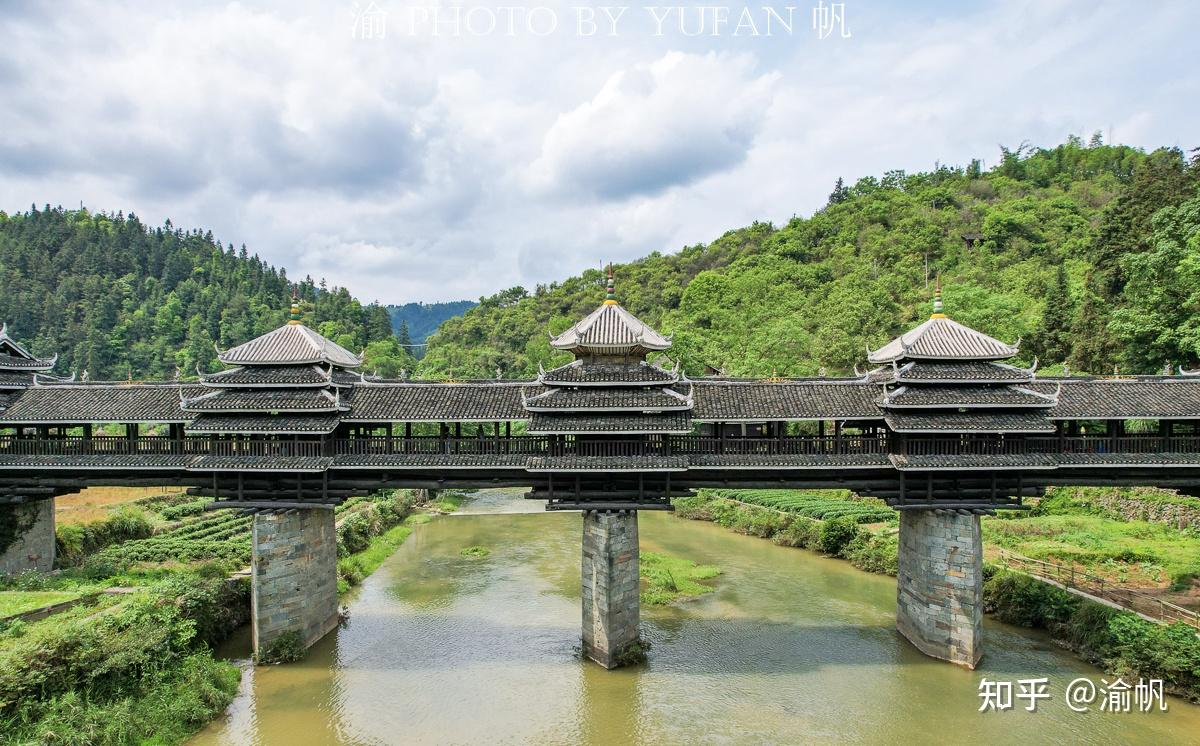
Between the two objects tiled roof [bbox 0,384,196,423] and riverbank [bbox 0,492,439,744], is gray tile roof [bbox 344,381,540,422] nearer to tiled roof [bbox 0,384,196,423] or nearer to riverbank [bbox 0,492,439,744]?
tiled roof [bbox 0,384,196,423]

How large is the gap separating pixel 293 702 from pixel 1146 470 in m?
24.6

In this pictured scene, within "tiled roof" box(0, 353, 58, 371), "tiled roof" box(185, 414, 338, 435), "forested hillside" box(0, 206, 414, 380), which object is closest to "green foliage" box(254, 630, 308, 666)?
"tiled roof" box(185, 414, 338, 435)

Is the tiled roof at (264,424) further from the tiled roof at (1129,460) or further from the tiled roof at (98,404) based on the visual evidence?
the tiled roof at (1129,460)

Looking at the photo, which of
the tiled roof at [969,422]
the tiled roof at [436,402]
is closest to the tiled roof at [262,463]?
the tiled roof at [436,402]

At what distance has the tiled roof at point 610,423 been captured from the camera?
18.1 m

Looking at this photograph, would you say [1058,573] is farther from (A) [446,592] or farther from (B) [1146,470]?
(A) [446,592]

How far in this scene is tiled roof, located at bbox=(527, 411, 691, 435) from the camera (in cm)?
1808

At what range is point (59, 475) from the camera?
20.7 m

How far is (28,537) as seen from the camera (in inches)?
898

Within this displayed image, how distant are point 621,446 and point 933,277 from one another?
1994 inches

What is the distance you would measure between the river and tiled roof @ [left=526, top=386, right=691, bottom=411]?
758cm

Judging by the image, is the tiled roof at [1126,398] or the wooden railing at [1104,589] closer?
the tiled roof at [1126,398]

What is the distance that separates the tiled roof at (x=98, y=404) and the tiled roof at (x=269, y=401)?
1.08 meters

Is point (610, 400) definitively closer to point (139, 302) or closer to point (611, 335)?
point (611, 335)
